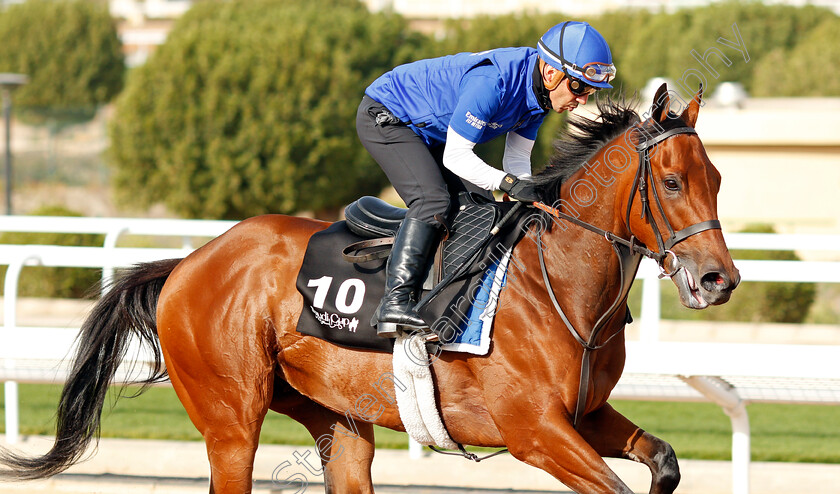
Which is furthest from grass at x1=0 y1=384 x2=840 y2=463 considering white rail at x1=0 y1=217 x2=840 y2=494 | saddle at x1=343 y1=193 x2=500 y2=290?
saddle at x1=343 y1=193 x2=500 y2=290

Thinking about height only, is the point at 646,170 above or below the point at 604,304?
above

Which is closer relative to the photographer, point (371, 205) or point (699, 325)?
point (371, 205)

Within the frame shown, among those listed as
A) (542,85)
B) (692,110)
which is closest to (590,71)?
(542,85)

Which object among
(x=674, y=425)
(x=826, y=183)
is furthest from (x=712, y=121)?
(x=674, y=425)

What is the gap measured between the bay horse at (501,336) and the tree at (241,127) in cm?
1874

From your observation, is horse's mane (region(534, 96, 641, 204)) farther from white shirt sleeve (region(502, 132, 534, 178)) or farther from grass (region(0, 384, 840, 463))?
grass (region(0, 384, 840, 463))

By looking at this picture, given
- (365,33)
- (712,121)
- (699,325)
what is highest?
(365,33)

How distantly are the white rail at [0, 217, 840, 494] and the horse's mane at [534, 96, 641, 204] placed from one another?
1.08 m

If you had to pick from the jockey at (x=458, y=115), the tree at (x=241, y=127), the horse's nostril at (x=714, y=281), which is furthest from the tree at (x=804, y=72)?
the horse's nostril at (x=714, y=281)

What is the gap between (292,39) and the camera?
23.5 m

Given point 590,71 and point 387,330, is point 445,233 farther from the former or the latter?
point 590,71

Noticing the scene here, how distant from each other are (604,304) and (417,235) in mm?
615

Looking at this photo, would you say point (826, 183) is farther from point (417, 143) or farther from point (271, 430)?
point (417, 143)

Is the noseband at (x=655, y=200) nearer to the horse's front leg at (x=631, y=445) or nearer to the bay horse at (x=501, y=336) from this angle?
the bay horse at (x=501, y=336)
